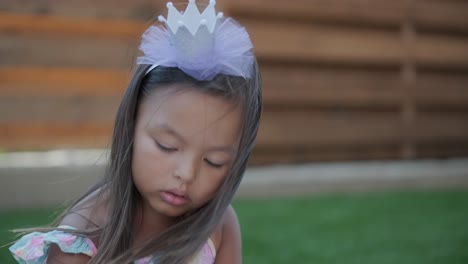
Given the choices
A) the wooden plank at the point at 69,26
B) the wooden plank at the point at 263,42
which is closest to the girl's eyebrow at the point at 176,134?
the wooden plank at the point at 263,42

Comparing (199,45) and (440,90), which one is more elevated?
(199,45)

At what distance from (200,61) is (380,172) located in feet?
10.3

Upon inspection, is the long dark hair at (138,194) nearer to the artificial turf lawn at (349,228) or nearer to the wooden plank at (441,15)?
the artificial turf lawn at (349,228)

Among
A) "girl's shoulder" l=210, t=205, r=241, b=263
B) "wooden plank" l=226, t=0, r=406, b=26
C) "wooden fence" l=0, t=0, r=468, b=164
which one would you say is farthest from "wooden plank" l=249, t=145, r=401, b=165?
"girl's shoulder" l=210, t=205, r=241, b=263

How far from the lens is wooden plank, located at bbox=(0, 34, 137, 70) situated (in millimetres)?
3234

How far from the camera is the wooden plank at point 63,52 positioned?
127 inches

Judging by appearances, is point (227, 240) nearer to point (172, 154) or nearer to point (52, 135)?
point (172, 154)

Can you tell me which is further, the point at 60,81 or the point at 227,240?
the point at 60,81

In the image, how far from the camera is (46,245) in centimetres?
134

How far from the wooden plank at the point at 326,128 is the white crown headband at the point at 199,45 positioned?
8.94 feet

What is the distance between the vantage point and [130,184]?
137cm

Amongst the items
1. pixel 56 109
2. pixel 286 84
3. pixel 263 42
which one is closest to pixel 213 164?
pixel 56 109

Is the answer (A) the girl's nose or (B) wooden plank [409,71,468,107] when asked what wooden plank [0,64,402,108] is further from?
(A) the girl's nose

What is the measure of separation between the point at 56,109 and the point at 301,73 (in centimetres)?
165
